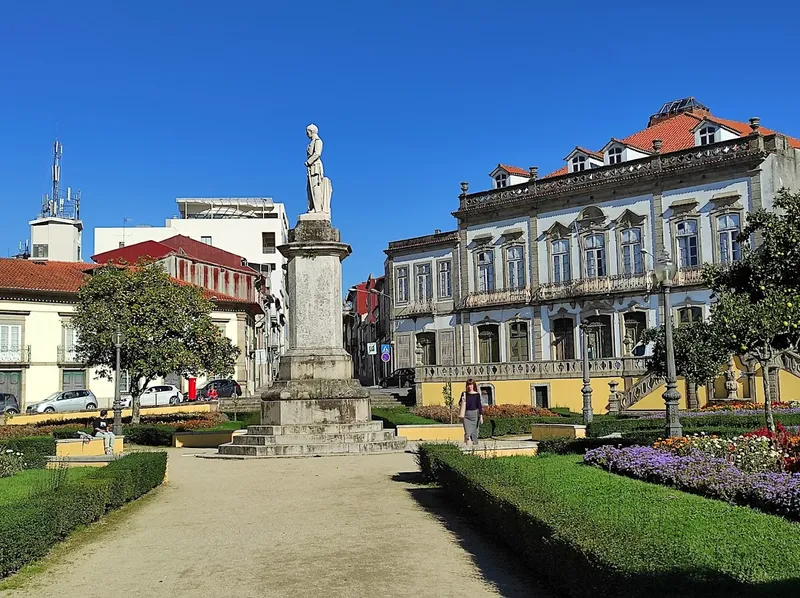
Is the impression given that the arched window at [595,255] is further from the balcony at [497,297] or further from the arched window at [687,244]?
the arched window at [687,244]

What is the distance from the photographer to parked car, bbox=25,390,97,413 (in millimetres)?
42156

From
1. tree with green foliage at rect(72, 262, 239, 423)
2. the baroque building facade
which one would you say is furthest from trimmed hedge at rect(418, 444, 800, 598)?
the baroque building facade

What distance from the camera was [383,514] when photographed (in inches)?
464

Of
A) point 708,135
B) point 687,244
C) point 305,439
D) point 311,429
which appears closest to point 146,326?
point 311,429

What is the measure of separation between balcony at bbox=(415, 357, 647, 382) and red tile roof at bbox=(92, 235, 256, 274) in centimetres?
2176

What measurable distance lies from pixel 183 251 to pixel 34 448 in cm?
4553

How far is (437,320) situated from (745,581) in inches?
1735

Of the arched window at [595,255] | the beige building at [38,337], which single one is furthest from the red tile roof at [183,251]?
the arched window at [595,255]

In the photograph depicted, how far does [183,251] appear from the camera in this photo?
6256 centimetres

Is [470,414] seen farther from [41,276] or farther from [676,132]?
[41,276]

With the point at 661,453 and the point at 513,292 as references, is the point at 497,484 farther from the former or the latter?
the point at 513,292

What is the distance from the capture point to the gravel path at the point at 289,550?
793cm

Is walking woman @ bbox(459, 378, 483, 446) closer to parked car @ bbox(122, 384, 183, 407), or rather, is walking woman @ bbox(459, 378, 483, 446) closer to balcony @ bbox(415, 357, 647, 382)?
balcony @ bbox(415, 357, 647, 382)

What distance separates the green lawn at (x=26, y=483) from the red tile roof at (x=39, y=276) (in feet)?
106
